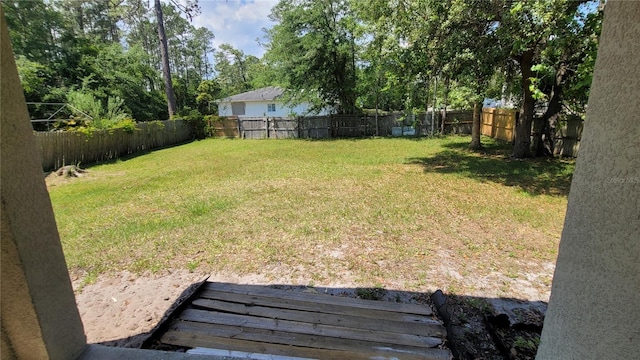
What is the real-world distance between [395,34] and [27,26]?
62.8 ft

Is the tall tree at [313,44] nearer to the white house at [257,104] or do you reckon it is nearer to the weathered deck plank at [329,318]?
the white house at [257,104]

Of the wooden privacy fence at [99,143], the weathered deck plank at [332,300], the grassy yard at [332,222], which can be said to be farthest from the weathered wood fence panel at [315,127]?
the weathered deck plank at [332,300]

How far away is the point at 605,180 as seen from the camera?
115 cm

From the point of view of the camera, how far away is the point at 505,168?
8.62m

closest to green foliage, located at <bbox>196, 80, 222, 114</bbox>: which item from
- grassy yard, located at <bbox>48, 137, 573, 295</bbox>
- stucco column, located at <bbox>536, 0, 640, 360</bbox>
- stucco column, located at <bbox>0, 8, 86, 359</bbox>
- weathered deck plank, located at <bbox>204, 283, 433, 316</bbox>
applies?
grassy yard, located at <bbox>48, 137, 573, 295</bbox>

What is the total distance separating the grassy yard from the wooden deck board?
2.71 ft

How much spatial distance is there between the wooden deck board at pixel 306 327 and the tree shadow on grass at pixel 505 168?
5.64 meters

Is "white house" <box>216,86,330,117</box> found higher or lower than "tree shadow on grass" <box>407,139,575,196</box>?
higher

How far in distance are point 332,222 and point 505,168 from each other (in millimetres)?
6275

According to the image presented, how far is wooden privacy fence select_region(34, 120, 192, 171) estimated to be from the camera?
→ 9.38 m

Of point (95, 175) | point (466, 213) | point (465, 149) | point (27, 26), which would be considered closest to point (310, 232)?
point (466, 213)

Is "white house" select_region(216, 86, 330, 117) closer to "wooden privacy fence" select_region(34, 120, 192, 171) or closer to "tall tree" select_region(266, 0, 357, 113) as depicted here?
"tall tree" select_region(266, 0, 357, 113)

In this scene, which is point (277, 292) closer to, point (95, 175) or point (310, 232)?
point (310, 232)

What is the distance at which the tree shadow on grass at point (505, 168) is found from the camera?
22.6ft
